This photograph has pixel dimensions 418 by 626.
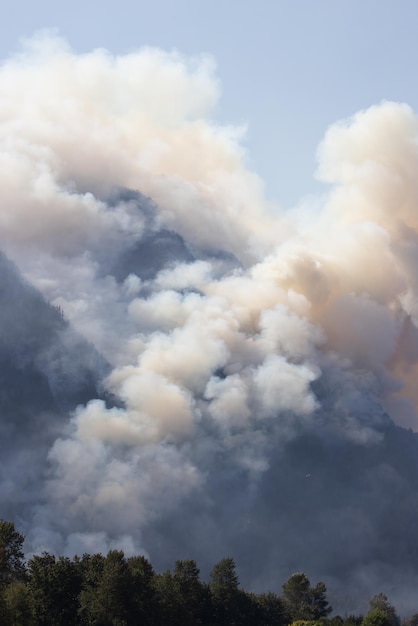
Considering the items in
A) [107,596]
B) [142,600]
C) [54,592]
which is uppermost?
[54,592]

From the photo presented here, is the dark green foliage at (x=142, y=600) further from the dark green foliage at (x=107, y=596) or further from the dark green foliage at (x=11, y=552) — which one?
the dark green foliage at (x=11, y=552)

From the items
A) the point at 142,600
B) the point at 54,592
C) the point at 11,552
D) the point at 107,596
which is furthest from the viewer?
the point at 142,600

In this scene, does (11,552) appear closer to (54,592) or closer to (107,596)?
(54,592)

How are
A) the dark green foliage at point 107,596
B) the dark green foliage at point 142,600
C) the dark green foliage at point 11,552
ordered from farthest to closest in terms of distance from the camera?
the dark green foliage at point 142,600 → the dark green foliage at point 107,596 → the dark green foliage at point 11,552

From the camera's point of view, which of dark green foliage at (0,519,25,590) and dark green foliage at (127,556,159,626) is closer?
dark green foliage at (0,519,25,590)

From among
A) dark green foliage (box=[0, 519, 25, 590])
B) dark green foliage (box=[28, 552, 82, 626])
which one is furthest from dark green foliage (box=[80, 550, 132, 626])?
dark green foliage (box=[0, 519, 25, 590])

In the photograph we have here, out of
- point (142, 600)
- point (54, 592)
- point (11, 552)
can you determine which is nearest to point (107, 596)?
point (54, 592)

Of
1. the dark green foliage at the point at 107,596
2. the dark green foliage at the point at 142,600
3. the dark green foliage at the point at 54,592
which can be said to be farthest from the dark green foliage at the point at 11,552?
the dark green foliage at the point at 142,600

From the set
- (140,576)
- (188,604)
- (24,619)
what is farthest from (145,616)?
(188,604)

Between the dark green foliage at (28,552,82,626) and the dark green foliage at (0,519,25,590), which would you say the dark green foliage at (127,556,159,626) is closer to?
the dark green foliage at (28,552,82,626)

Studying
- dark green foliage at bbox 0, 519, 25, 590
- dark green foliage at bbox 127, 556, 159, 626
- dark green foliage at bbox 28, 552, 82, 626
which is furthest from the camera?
dark green foliage at bbox 127, 556, 159, 626

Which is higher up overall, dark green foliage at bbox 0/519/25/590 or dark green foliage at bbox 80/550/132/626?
dark green foliage at bbox 0/519/25/590

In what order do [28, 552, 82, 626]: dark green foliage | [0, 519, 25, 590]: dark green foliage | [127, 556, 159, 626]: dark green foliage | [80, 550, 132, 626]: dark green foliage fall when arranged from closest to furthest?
[0, 519, 25, 590]: dark green foliage
[28, 552, 82, 626]: dark green foliage
[80, 550, 132, 626]: dark green foliage
[127, 556, 159, 626]: dark green foliage

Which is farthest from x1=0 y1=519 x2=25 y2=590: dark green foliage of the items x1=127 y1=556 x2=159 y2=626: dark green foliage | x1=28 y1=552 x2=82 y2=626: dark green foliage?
x1=127 y1=556 x2=159 y2=626: dark green foliage
